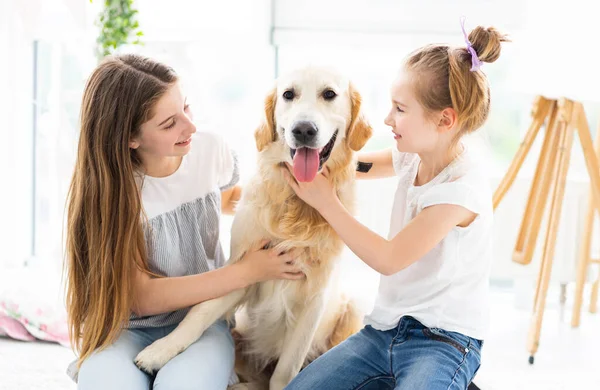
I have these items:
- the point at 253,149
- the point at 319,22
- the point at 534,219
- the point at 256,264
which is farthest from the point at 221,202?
the point at 319,22

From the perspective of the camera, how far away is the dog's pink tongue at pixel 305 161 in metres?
1.58

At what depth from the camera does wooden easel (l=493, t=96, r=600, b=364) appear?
238cm

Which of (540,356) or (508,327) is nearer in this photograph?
(540,356)

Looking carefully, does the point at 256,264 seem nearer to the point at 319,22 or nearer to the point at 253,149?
the point at 253,149

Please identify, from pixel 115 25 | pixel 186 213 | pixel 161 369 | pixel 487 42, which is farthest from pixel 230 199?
pixel 115 25

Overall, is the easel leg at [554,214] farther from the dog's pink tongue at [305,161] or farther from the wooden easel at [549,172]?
the dog's pink tongue at [305,161]

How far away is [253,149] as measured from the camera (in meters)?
1.83

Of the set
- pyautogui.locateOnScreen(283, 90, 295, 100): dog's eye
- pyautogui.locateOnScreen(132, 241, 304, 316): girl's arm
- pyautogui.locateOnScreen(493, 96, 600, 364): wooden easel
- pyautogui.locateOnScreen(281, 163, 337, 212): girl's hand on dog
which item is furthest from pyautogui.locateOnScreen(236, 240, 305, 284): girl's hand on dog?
pyautogui.locateOnScreen(493, 96, 600, 364): wooden easel

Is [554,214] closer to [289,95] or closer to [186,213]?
[289,95]

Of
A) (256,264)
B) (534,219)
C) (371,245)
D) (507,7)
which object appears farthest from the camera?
(507,7)

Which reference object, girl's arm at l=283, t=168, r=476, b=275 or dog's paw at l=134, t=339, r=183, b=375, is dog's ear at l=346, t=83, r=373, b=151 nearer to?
girl's arm at l=283, t=168, r=476, b=275

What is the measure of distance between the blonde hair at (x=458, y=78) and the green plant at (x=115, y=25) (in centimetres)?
176

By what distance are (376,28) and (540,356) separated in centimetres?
171

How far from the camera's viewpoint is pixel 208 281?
1660 mm
